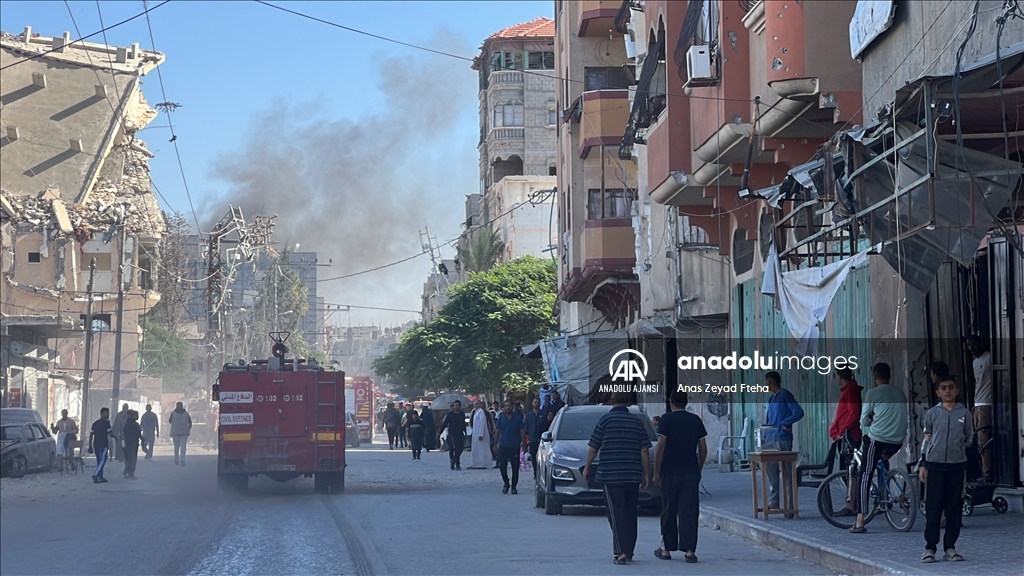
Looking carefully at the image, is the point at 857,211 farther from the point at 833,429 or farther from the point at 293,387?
the point at 293,387

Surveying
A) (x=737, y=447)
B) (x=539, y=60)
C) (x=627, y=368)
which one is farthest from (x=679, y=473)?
(x=539, y=60)

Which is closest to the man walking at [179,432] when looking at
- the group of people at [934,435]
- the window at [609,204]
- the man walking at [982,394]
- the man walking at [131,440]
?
the man walking at [131,440]

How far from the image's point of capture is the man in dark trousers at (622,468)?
36.4 ft

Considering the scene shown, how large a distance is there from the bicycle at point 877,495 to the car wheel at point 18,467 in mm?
8300

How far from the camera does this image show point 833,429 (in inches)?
539

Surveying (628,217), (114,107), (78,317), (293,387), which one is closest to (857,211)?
(114,107)

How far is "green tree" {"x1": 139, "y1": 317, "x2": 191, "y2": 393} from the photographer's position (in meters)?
77.9

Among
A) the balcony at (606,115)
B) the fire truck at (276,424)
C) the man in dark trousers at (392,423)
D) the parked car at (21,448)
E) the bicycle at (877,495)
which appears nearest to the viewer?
the parked car at (21,448)

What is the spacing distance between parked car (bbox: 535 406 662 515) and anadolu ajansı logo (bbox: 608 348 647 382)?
512 inches

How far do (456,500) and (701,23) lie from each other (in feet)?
28.5

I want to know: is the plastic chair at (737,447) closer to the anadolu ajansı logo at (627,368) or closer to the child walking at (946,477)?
the anadolu ajansı logo at (627,368)

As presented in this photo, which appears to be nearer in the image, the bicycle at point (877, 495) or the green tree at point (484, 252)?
the bicycle at point (877, 495)

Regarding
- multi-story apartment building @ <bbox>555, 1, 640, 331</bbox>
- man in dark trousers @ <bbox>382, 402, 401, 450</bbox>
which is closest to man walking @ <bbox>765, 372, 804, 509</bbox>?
multi-story apartment building @ <bbox>555, 1, 640, 331</bbox>

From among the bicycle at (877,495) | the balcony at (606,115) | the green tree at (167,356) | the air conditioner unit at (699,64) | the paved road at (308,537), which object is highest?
the balcony at (606,115)
